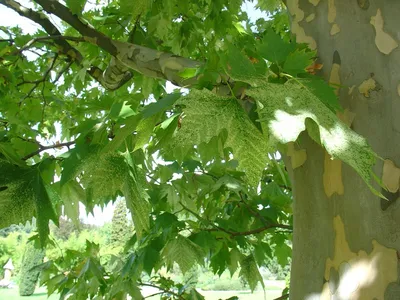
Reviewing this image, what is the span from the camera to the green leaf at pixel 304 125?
0.55 metres

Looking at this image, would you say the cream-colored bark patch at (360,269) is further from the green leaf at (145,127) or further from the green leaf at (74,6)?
the green leaf at (74,6)

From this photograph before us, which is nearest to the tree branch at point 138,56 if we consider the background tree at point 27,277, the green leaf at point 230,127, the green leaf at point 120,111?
the green leaf at point 120,111

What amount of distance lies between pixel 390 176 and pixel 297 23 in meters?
0.46

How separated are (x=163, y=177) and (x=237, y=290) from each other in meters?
17.0

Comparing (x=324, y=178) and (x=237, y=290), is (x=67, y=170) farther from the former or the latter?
(x=237, y=290)

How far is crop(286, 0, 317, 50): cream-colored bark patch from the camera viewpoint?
1.00 metres

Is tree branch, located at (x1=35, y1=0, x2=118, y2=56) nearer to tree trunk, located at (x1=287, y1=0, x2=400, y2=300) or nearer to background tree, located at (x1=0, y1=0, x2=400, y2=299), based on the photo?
background tree, located at (x1=0, y1=0, x2=400, y2=299)

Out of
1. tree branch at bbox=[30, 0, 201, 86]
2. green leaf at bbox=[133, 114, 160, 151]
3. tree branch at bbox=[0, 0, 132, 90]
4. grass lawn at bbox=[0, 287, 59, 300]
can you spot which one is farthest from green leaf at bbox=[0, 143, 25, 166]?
grass lawn at bbox=[0, 287, 59, 300]

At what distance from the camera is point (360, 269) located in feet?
2.50

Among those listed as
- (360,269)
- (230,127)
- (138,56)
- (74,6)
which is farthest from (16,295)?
(230,127)

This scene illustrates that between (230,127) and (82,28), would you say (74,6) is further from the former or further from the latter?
(230,127)

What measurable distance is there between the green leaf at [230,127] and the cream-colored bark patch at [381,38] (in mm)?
428

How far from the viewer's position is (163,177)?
2031 mm

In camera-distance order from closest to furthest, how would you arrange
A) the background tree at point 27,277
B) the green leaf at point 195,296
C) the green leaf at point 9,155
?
the green leaf at point 9,155 < the green leaf at point 195,296 < the background tree at point 27,277
